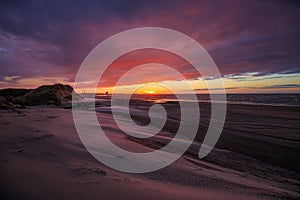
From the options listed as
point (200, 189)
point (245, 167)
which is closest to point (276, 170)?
point (245, 167)

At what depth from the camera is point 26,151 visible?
4.01 meters

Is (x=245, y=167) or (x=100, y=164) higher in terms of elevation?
(x=100, y=164)

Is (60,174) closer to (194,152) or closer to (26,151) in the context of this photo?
(26,151)

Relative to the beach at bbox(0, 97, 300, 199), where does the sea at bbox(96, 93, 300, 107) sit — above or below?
above

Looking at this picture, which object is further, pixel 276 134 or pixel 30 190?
pixel 276 134

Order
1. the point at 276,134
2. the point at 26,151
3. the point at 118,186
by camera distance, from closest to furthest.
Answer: the point at 118,186 → the point at 26,151 → the point at 276,134

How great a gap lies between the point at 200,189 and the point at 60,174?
242 centimetres

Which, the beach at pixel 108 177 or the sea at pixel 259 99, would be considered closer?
the beach at pixel 108 177

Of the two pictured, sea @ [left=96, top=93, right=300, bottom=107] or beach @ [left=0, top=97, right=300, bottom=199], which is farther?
sea @ [left=96, top=93, right=300, bottom=107]

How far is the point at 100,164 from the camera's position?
3.85 meters

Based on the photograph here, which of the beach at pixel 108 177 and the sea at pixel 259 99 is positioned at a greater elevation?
the sea at pixel 259 99

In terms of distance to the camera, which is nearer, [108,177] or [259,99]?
[108,177]

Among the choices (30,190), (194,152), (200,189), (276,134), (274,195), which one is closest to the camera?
(30,190)

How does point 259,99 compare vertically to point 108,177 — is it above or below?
above
